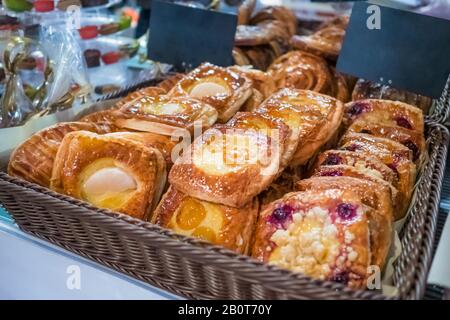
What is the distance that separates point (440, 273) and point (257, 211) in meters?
0.65

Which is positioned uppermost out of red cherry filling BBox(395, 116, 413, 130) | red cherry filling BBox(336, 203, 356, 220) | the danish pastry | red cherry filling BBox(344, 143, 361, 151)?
red cherry filling BBox(395, 116, 413, 130)

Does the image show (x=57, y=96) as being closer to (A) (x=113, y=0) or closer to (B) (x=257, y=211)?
(A) (x=113, y=0)

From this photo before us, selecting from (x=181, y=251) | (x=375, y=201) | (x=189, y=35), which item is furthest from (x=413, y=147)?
(x=189, y=35)

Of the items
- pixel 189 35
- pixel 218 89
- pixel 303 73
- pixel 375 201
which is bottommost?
pixel 375 201

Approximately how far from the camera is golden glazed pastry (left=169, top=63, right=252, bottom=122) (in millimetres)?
2388

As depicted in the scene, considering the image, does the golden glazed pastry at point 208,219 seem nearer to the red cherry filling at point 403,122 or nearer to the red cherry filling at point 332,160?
the red cherry filling at point 332,160

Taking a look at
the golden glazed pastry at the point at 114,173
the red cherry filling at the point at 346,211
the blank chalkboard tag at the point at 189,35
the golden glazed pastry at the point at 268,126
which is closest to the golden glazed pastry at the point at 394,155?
the golden glazed pastry at the point at 268,126

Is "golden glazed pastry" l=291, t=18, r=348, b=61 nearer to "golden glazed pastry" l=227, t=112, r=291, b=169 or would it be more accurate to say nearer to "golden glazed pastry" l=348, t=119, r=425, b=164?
"golden glazed pastry" l=348, t=119, r=425, b=164

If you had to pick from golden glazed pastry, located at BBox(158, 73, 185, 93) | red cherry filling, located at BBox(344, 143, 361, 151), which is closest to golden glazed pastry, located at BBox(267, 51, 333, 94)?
golden glazed pastry, located at BBox(158, 73, 185, 93)

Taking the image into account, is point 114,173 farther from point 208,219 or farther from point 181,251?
point 181,251

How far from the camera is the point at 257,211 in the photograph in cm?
183

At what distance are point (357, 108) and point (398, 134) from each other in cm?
27

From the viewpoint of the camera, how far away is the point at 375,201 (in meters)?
1.73

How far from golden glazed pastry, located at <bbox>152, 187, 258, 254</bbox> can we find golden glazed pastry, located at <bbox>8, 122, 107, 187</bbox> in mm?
558
